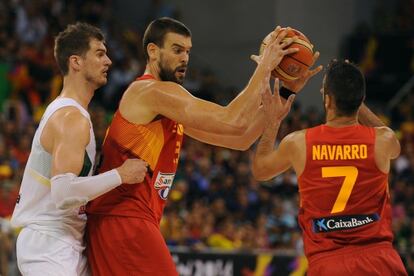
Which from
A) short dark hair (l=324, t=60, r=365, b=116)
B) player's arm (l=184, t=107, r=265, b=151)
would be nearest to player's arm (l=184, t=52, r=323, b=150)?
player's arm (l=184, t=107, r=265, b=151)

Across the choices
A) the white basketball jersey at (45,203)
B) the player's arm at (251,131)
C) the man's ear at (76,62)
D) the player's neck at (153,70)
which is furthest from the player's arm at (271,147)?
the man's ear at (76,62)

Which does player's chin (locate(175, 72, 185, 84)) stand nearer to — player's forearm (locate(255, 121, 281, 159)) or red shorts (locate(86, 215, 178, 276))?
player's forearm (locate(255, 121, 281, 159))

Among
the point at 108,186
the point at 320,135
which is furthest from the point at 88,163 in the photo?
the point at 320,135

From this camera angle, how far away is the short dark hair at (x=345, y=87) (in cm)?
571

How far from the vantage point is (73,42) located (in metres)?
6.05

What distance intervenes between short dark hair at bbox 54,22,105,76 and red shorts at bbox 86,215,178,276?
3.67ft

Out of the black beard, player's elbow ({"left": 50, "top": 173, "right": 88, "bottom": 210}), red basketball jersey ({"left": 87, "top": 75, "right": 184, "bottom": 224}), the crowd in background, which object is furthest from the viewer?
the crowd in background

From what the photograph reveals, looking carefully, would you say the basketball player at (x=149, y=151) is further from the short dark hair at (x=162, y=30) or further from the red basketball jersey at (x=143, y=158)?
the short dark hair at (x=162, y=30)

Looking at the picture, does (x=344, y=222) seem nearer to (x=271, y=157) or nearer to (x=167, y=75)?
(x=271, y=157)

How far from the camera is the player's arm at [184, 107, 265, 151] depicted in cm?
622

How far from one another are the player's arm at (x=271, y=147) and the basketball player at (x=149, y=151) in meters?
0.15

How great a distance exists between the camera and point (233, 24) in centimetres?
1997

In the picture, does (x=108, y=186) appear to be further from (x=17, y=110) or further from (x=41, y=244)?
(x=17, y=110)

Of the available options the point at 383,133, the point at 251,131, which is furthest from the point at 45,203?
the point at 383,133
